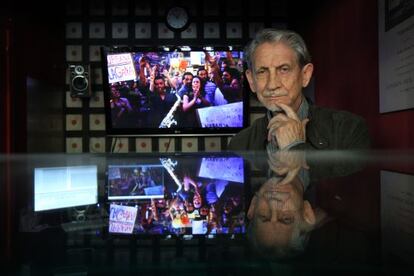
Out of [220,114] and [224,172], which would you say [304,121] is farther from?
Result: [220,114]

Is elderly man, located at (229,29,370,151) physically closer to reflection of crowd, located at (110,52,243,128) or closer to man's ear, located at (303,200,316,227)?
man's ear, located at (303,200,316,227)

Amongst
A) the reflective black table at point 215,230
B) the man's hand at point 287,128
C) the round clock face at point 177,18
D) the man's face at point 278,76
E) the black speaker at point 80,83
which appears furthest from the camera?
the round clock face at point 177,18

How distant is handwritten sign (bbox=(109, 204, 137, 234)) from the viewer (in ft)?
0.59

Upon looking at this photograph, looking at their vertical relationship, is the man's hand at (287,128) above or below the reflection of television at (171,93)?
below

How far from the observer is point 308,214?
0.65 ft

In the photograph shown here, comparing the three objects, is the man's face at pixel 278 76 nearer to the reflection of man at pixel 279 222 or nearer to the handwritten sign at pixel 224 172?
the handwritten sign at pixel 224 172

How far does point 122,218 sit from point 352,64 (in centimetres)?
287

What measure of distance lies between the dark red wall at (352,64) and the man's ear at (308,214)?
6.86 ft

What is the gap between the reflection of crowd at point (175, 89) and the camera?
151 inches

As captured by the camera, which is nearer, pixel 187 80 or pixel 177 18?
pixel 187 80

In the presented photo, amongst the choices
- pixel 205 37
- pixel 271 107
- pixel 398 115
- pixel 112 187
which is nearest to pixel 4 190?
pixel 112 187

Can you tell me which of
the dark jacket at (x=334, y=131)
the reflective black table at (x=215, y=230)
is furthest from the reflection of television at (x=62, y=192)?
the dark jacket at (x=334, y=131)

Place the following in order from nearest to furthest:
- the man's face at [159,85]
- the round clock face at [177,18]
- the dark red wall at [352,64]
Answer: the dark red wall at [352,64], the man's face at [159,85], the round clock face at [177,18]

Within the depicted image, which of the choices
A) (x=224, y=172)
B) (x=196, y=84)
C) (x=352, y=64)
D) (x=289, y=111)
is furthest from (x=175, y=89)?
(x=224, y=172)
